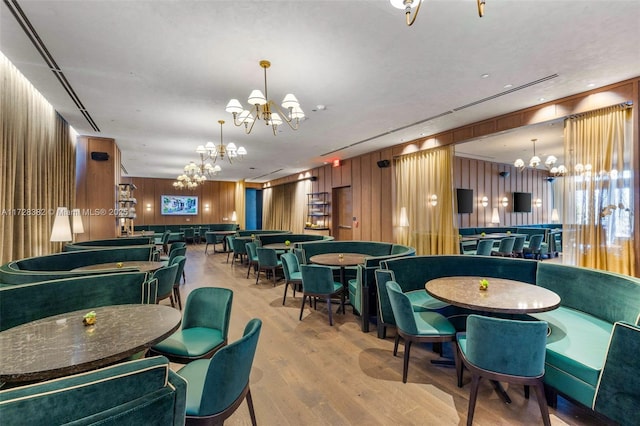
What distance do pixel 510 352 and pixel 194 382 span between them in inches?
78.3

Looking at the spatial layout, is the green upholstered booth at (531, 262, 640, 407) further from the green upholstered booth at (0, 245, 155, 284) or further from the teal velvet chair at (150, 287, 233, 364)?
the green upholstered booth at (0, 245, 155, 284)

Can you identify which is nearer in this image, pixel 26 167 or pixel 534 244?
pixel 26 167

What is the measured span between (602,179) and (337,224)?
289 inches

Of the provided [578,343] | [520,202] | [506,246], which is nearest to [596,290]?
[578,343]

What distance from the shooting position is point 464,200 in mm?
9297

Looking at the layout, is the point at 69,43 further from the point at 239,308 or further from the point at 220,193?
the point at 220,193

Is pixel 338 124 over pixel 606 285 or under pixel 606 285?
over

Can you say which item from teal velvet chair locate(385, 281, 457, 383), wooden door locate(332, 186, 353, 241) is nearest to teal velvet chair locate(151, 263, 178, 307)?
teal velvet chair locate(385, 281, 457, 383)

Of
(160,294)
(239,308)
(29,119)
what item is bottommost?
(239,308)

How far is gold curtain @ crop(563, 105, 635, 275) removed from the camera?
12.8ft

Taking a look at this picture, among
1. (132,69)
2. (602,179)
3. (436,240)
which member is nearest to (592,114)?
(602,179)

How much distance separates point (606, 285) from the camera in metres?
2.62

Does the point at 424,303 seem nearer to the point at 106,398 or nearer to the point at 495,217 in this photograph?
the point at 106,398

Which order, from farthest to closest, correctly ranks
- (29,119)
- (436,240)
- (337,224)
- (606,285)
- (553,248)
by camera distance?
(337,224) → (553,248) → (436,240) → (29,119) → (606,285)
